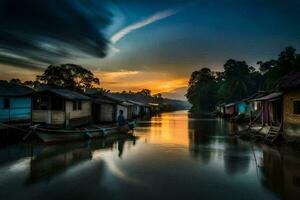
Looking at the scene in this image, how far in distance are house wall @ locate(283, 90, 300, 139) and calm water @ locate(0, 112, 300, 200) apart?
225cm

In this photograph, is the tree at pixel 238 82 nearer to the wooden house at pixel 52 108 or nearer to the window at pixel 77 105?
the window at pixel 77 105

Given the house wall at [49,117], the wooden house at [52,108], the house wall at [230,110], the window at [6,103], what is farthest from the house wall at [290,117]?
the house wall at [230,110]

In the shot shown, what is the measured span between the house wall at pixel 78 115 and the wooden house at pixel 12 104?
4.46 m

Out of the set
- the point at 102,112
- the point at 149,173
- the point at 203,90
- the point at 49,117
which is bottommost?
the point at 149,173

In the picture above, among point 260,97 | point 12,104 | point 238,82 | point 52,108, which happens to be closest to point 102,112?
point 52,108

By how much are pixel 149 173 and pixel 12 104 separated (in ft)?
74.4

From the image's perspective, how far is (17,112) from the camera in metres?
28.4

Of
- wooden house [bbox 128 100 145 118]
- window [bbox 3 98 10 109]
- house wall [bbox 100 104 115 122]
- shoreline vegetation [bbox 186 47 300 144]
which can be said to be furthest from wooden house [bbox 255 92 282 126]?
wooden house [bbox 128 100 145 118]

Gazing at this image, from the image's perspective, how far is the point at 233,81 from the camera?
67.1 m

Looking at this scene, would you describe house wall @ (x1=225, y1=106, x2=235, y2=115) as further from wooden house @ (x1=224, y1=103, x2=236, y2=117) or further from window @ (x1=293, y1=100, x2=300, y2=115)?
window @ (x1=293, y1=100, x2=300, y2=115)

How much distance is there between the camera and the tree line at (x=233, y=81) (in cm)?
4212

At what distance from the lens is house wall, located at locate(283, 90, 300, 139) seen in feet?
58.9

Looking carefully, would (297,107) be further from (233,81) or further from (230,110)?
(233,81)

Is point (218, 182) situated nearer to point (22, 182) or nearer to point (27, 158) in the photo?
point (22, 182)
